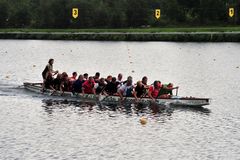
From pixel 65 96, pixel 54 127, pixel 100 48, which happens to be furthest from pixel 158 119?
pixel 100 48

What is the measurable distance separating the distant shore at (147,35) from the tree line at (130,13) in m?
Answer: 12.1

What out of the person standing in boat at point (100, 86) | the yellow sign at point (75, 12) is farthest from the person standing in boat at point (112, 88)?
the yellow sign at point (75, 12)

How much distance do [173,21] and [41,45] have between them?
3975 cm

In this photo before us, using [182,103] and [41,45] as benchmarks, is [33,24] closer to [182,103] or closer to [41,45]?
[41,45]

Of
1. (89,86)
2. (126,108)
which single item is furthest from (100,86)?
(126,108)

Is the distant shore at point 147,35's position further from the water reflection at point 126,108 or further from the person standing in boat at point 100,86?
the water reflection at point 126,108

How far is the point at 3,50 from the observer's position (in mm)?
106375

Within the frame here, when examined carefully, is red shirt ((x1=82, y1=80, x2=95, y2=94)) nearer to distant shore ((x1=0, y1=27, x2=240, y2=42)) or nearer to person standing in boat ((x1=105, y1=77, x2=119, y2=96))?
person standing in boat ((x1=105, y1=77, x2=119, y2=96))

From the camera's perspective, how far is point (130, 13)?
147500 millimetres

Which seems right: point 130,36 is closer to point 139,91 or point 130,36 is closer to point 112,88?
point 112,88

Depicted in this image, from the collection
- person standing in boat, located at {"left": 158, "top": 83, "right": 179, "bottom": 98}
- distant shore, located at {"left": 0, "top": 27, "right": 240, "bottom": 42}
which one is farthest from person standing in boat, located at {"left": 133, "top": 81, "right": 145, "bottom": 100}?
distant shore, located at {"left": 0, "top": 27, "right": 240, "bottom": 42}

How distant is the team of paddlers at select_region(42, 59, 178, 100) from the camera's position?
4272cm

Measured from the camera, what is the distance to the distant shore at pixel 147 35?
11438cm

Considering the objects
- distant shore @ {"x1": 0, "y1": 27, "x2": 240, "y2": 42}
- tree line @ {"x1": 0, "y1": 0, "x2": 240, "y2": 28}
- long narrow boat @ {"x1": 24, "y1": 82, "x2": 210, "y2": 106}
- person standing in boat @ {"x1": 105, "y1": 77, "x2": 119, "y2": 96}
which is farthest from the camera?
tree line @ {"x1": 0, "y1": 0, "x2": 240, "y2": 28}
